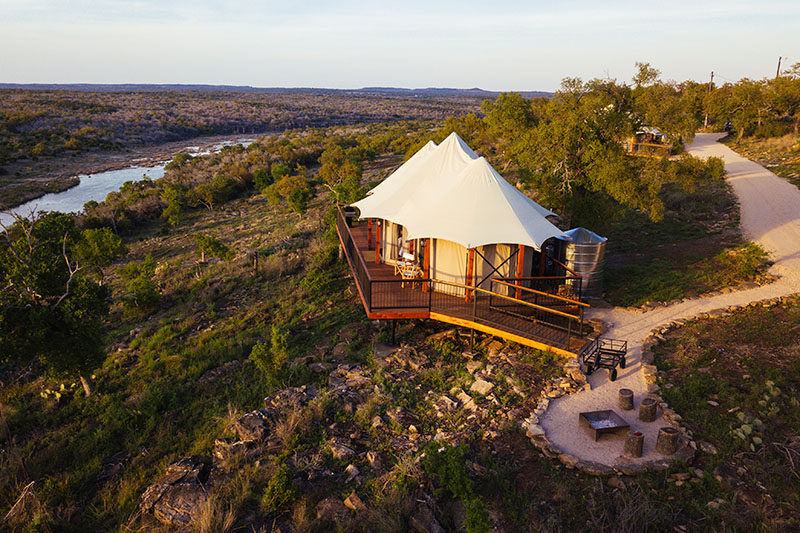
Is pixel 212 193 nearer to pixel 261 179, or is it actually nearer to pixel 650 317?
pixel 261 179

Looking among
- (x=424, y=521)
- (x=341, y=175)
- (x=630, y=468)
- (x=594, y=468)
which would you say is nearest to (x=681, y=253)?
(x=630, y=468)

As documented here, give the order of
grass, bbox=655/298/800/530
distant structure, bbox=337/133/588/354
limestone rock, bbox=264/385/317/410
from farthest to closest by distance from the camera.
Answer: distant structure, bbox=337/133/588/354, limestone rock, bbox=264/385/317/410, grass, bbox=655/298/800/530

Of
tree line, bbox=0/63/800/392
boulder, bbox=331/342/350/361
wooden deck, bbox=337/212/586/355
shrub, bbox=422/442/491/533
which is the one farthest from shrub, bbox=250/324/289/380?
shrub, bbox=422/442/491/533

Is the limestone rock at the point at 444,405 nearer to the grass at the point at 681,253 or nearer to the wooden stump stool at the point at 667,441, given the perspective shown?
the wooden stump stool at the point at 667,441

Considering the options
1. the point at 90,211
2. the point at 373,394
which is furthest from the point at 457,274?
the point at 90,211

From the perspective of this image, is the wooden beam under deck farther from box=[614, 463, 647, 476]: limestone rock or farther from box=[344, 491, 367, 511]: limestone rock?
box=[344, 491, 367, 511]: limestone rock

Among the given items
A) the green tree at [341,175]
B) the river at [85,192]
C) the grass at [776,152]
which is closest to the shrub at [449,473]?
the green tree at [341,175]
